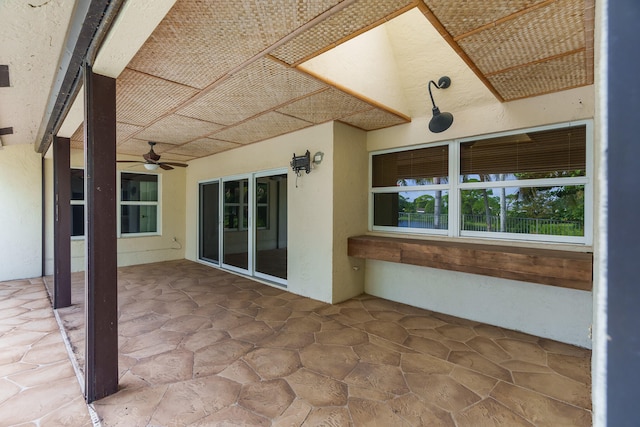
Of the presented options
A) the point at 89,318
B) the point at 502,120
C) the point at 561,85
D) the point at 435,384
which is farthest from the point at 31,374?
the point at 561,85

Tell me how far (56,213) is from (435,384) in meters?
4.81

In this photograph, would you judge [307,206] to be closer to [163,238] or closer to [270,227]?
[270,227]

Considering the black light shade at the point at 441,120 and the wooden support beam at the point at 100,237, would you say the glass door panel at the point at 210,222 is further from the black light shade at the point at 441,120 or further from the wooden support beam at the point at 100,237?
the black light shade at the point at 441,120

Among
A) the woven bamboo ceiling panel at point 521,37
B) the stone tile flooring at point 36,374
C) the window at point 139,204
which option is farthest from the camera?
the window at point 139,204

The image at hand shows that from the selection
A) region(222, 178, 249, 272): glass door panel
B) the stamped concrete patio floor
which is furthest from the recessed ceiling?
the stamped concrete patio floor

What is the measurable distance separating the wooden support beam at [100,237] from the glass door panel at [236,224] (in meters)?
3.45

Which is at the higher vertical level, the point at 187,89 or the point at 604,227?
the point at 187,89

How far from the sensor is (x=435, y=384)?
2.30 meters

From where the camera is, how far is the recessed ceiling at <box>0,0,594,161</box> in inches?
70.0

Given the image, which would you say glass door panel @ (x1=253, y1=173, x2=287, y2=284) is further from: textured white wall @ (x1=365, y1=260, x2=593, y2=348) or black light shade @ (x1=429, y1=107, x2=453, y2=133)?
black light shade @ (x1=429, y1=107, x2=453, y2=133)

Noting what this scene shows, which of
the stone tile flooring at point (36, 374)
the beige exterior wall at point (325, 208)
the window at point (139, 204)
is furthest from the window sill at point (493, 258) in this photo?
the window at point (139, 204)

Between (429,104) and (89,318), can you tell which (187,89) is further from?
(429,104)

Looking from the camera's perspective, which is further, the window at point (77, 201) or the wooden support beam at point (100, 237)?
the window at point (77, 201)

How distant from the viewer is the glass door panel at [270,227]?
520 centimetres
